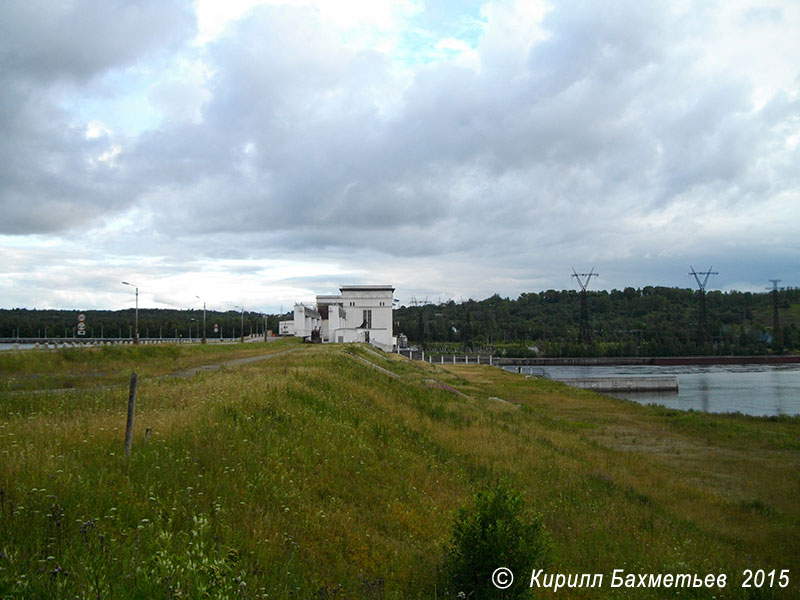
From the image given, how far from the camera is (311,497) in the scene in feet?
28.3

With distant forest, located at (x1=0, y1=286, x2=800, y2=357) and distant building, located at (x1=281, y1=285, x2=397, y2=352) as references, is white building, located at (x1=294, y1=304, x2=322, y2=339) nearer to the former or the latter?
distant building, located at (x1=281, y1=285, x2=397, y2=352)

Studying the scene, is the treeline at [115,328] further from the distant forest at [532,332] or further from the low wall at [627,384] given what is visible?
the low wall at [627,384]

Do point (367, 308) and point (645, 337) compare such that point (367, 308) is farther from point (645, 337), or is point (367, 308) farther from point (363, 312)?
point (645, 337)

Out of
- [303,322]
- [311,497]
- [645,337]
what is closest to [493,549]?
[311,497]

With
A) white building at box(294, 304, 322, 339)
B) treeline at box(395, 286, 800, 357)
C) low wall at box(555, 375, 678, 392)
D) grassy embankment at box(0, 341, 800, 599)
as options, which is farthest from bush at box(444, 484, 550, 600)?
treeline at box(395, 286, 800, 357)

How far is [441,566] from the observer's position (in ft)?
24.3

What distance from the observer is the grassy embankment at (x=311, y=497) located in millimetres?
5363

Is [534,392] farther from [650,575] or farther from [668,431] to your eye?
[650,575]

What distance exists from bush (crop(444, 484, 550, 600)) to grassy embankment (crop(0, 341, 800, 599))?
0.47 m

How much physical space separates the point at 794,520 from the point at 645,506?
10.2 ft

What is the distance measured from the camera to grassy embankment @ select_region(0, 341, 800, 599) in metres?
5.36

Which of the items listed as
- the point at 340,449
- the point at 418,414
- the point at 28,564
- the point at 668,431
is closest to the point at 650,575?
the point at 340,449

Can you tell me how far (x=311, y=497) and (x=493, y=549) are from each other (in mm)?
3252

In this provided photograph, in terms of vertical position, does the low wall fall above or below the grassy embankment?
below
